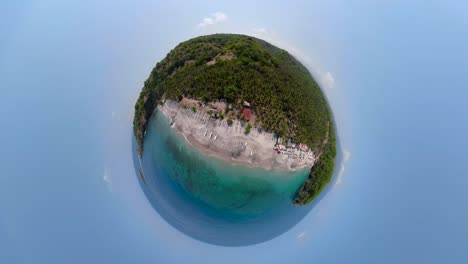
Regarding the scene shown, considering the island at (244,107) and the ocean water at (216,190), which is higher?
the island at (244,107)

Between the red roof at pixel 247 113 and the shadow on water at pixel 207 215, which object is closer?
the red roof at pixel 247 113

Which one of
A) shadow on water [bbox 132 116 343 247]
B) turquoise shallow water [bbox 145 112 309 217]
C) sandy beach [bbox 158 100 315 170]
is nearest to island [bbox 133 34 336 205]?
sandy beach [bbox 158 100 315 170]

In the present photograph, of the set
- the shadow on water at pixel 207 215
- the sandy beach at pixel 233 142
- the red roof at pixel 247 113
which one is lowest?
the shadow on water at pixel 207 215

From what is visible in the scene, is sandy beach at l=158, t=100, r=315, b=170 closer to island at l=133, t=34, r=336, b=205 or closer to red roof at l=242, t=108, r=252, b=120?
island at l=133, t=34, r=336, b=205

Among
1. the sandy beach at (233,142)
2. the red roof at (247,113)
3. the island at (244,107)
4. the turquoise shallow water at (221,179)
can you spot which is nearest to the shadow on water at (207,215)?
the turquoise shallow water at (221,179)

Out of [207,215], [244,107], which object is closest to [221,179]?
[207,215]

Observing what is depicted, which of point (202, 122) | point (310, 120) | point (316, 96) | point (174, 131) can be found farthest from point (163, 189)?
point (316, 96)

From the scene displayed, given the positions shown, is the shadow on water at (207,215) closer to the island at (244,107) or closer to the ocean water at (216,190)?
the ocean water at (216,190)
